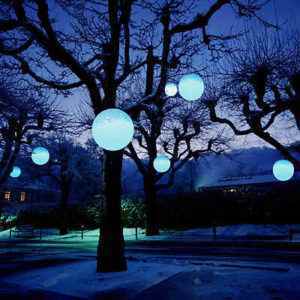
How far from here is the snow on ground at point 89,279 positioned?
630 cm

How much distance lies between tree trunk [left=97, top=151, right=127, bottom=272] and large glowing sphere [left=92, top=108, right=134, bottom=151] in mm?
3687

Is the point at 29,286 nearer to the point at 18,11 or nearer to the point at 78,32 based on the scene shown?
the point at 18,11

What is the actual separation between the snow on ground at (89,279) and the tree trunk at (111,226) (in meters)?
0.32

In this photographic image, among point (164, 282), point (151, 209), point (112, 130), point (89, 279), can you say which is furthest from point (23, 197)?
point (112, 130)

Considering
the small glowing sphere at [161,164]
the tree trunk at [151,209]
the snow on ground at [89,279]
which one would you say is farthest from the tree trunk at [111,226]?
the tree trunk at [151,209]

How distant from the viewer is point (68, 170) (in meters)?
27.7

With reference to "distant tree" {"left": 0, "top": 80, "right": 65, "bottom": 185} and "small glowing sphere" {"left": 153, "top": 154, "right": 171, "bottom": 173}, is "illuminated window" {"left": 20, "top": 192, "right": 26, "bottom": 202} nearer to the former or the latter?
"distant tree" {"left": 0, "top": 80, "right": 65, "bottom": 185}

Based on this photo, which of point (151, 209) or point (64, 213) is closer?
point (151, 209)

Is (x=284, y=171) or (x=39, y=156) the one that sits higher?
(x=39, y=156)

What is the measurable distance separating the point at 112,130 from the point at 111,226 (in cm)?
413

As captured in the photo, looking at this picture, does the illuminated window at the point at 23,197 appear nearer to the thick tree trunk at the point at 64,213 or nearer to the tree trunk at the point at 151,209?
the thick tree trunk at the point at 64,213

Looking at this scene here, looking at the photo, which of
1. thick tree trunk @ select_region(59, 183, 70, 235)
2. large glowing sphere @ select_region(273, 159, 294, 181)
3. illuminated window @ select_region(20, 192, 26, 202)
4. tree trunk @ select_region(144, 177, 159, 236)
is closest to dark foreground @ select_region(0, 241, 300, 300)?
large glowing sphere @ select_region(273, 159, 294, 181)

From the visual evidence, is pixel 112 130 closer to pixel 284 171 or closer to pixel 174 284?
pixel 174 284

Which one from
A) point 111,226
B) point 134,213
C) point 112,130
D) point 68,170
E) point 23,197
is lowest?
point 111,226
